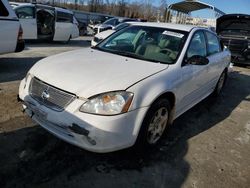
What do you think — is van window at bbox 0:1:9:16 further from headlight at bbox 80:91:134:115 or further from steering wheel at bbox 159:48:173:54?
headlight at bbox 80:91:134:115

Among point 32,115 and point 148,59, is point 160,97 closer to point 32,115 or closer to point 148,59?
point 148,59

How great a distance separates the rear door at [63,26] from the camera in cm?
1330

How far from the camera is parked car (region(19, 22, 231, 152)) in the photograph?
9.63ft

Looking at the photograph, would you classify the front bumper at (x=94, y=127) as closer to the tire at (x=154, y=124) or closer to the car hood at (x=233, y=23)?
the tire at (x=154, y=124)

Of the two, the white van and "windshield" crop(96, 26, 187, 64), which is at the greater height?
"windshield" crop(96, 26, 187, 64)

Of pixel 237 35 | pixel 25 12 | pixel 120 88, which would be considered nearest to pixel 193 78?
pixel 120 88

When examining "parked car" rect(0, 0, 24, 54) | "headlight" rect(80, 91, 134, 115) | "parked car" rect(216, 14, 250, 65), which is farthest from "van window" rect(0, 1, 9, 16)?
"parked car" rect(216, 14, 250, 65)

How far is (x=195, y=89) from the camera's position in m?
4.46

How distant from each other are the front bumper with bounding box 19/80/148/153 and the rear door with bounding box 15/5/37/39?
31.9ft

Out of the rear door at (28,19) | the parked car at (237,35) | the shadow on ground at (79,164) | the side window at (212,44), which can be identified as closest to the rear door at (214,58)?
the side window at (212,44)

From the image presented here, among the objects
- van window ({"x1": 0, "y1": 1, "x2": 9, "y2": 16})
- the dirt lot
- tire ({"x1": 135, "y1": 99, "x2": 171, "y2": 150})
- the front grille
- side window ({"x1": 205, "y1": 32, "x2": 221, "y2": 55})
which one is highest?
van window ({"x1": 0, "y1": 1, "x2": 9, "y2": 16})

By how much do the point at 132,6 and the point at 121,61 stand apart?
45.3 m

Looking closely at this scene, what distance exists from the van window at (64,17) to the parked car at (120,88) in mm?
9460

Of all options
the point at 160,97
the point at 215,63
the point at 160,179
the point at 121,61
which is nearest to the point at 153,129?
the point at 160,97
